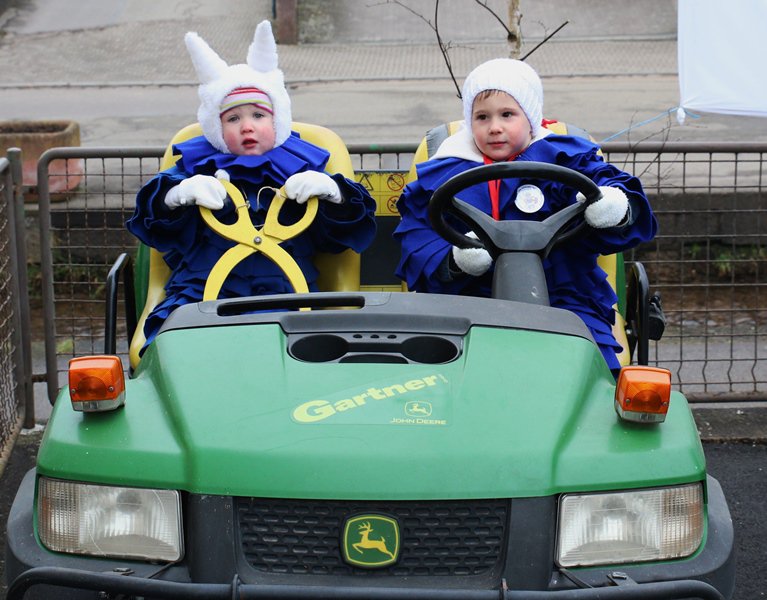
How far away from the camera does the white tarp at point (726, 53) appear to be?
4.96m

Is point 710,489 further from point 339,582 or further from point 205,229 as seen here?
point 205,229

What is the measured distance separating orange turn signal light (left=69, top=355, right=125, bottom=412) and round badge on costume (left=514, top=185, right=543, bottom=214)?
1.57 meters

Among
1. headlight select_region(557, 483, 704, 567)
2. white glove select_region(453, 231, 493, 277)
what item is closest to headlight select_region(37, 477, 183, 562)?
headlight select_region(557, 483, 704, 567)

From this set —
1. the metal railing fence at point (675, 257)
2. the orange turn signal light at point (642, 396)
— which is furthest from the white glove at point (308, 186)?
the orange turn signal light at point (642, 396)

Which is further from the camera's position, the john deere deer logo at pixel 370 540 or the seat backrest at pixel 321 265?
the seat backrest at pixel 321 265

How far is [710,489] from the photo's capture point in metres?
2.88

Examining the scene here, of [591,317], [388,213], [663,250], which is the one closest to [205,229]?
[388,213]

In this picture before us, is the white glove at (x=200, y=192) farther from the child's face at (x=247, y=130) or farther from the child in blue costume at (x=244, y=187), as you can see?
the child's face at (x=247, y=130)

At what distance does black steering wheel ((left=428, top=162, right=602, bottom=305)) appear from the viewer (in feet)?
10.9

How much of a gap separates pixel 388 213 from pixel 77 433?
89.4 inches

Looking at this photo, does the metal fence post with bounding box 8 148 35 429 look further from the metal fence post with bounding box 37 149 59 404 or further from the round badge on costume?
the round badge on costume

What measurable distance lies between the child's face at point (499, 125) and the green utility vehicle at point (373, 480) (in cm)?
121

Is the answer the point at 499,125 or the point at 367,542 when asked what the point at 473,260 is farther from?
the point at 367,542

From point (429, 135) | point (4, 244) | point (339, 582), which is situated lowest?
point (339, 582)
